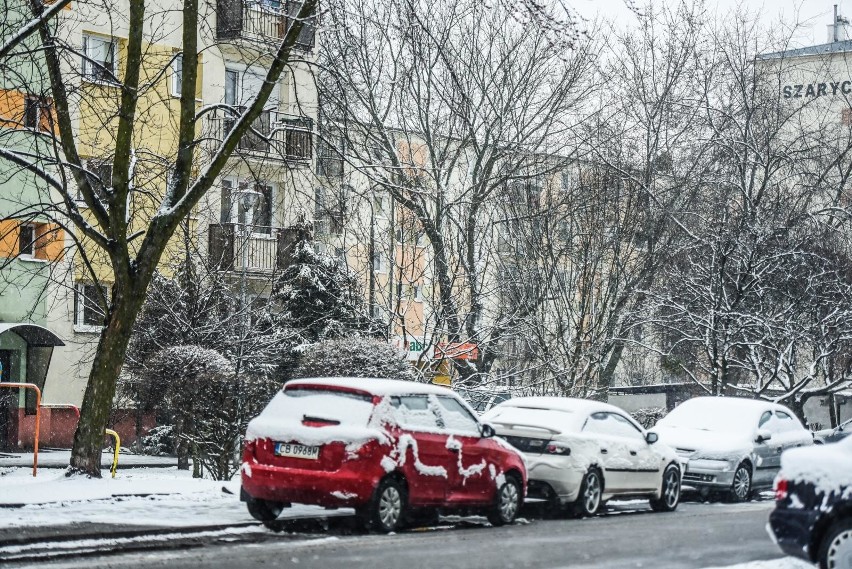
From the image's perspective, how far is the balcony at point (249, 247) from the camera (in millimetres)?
30797

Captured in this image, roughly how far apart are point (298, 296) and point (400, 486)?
1850 cm

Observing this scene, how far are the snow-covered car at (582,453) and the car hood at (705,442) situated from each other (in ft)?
8.21

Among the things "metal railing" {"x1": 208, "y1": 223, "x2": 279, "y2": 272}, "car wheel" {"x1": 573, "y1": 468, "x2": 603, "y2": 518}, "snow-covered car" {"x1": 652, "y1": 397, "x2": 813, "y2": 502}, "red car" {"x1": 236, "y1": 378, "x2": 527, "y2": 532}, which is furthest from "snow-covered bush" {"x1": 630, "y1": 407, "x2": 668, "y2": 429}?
"red car" {"x1": 236, "y1": 378, "x2": 527, "y2": 532}

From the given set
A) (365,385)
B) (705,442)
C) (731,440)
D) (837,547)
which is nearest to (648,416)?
(731,440)

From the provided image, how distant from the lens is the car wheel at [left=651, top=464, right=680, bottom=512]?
63.7ft

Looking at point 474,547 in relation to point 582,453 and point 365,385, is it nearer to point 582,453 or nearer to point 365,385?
point 365,385

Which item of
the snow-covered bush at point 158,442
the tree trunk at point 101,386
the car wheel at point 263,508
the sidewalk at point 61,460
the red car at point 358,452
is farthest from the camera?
the snow-covered bush at point 158,442

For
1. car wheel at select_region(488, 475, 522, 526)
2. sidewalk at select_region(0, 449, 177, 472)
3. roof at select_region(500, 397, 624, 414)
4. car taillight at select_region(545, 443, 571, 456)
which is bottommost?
sidewalk at select_region(0, 449, 177, 472)

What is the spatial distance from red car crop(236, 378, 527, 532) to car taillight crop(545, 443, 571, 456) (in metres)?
2.34

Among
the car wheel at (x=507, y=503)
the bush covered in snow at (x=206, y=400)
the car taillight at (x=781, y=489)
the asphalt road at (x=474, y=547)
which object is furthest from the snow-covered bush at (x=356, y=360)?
the car taillight at (x=781, y=489)

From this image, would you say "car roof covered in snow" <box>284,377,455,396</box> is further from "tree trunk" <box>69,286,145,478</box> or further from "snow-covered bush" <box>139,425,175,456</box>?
"snow-covered bush" <box>139,425,175,456</box>

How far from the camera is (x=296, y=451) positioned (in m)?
13.5

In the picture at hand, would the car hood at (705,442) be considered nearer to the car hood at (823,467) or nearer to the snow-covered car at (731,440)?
the snow-covered car at (731,440)

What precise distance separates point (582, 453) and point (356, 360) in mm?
7011
